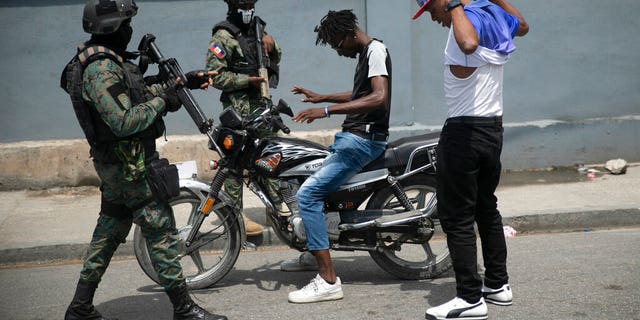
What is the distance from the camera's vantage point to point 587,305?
16.0 ft

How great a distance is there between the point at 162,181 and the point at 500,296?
216 centimetres

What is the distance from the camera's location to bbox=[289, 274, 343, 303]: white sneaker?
514cm

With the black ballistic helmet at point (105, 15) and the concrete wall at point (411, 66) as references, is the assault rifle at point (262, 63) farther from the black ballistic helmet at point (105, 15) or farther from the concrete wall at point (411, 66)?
the concrete wall at point (411, 66)

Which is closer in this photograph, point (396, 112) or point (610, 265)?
point (610, 265)

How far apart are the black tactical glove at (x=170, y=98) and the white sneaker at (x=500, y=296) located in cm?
221

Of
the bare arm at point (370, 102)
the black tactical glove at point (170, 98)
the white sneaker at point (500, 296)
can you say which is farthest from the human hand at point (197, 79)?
the white sneaker at point (500, 296)

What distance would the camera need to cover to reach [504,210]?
7.18 meters

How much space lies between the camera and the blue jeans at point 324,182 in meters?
5.19

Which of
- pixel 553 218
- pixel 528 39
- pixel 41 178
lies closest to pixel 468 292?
pixel 553 218

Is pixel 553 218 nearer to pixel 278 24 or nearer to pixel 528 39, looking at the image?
pixel 528 39

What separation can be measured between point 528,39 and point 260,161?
14.6ft

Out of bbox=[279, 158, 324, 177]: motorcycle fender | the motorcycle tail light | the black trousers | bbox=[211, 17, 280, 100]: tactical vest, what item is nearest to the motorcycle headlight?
the motorcycle tail light

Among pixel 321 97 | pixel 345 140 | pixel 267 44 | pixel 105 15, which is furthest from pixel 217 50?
pixel 105 15

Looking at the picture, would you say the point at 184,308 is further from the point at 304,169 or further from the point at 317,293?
the point at 304,169
